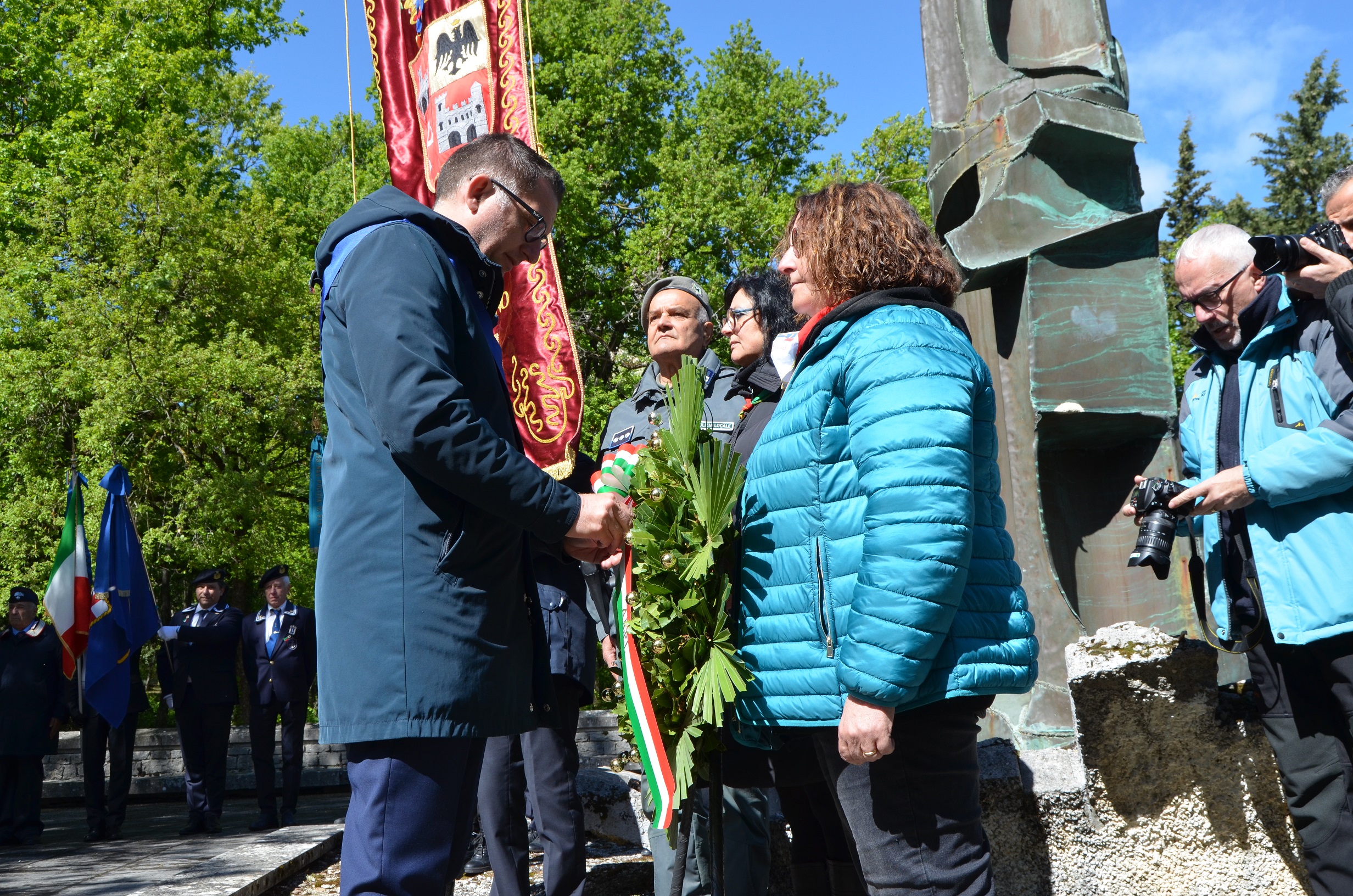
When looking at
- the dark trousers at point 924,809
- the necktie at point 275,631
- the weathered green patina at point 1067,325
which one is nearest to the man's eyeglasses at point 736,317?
the weathered green patina at point 1067,325

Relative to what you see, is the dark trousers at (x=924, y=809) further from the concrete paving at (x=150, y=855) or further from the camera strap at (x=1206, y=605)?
the concrete paving at (x=150, y=855)

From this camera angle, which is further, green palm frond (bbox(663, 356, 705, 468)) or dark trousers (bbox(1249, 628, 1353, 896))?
dark trousers (bbox(1249, 628, 1353, 896))

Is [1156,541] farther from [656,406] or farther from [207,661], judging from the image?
[207,661]

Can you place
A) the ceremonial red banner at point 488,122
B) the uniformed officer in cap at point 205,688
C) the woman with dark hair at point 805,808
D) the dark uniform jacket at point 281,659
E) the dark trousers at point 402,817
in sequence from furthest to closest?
the dark uniform jacket at point 281,659 → the uniformed officer in cap at point 205,688 → the ceremonial red banner at point 488,122 → the woman with dark hair at point 805,808 → the dark trousers at point 402,817

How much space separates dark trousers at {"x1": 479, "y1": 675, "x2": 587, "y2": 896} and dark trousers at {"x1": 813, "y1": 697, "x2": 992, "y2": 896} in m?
1.75

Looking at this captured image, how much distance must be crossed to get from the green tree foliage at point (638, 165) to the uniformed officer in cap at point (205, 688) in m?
10.3

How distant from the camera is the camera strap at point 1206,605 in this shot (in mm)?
3158

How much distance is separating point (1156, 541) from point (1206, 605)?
0.49 metres

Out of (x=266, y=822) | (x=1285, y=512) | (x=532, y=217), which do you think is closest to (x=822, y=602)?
(x=532, y=217)

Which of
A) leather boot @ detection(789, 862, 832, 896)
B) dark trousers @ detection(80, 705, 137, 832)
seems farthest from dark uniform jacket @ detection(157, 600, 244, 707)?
leather boot @ detection(789, 862, 832, 896)

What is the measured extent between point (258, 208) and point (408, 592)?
1846 cm

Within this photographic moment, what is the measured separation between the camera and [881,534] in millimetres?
2172

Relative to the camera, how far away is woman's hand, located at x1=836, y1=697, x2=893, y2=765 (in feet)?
7.03

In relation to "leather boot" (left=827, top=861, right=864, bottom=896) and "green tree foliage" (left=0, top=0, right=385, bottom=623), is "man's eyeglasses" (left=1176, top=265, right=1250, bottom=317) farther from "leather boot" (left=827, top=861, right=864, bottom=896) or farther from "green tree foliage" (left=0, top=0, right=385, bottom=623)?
"green tree foliage" (left=0, top=0, right=385, bottom=623)
